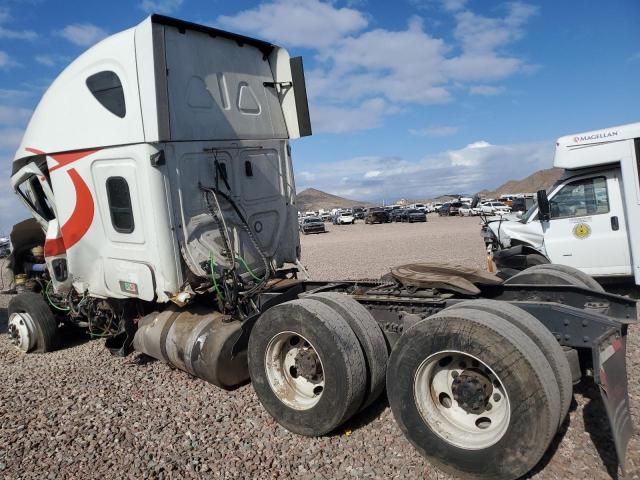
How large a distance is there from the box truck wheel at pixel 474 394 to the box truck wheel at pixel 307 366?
0.37m

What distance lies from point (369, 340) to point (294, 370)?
0.81 meters

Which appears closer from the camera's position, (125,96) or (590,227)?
(125,96)

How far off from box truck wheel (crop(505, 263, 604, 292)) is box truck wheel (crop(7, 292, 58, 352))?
6.13 meters

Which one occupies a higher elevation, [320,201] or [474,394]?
[320,201]

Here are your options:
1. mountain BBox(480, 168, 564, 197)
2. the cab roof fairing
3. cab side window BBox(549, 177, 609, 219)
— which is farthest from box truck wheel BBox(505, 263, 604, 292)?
mountain BBox(480, 168, 564, 197)

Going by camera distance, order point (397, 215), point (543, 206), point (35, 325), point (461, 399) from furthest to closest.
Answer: point (397, 215) < point (543, 206) < point (35, 325) < point (461, 399)

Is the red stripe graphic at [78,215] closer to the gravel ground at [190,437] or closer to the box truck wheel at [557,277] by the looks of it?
the gravel ground at [190,437]

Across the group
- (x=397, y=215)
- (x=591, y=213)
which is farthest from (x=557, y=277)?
(x=397, y=215)

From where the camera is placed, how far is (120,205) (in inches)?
210

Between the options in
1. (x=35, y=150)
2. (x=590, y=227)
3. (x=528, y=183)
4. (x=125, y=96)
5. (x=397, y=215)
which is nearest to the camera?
(x=125, y=96)

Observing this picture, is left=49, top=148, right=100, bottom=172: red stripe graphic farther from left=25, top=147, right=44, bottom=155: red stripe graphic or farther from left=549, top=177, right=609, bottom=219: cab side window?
left=549, top=177, right=609, bottom=219: cab side window

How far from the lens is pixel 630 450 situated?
11.0 feet

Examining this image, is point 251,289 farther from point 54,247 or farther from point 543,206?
point 543,206

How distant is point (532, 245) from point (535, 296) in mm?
4077
